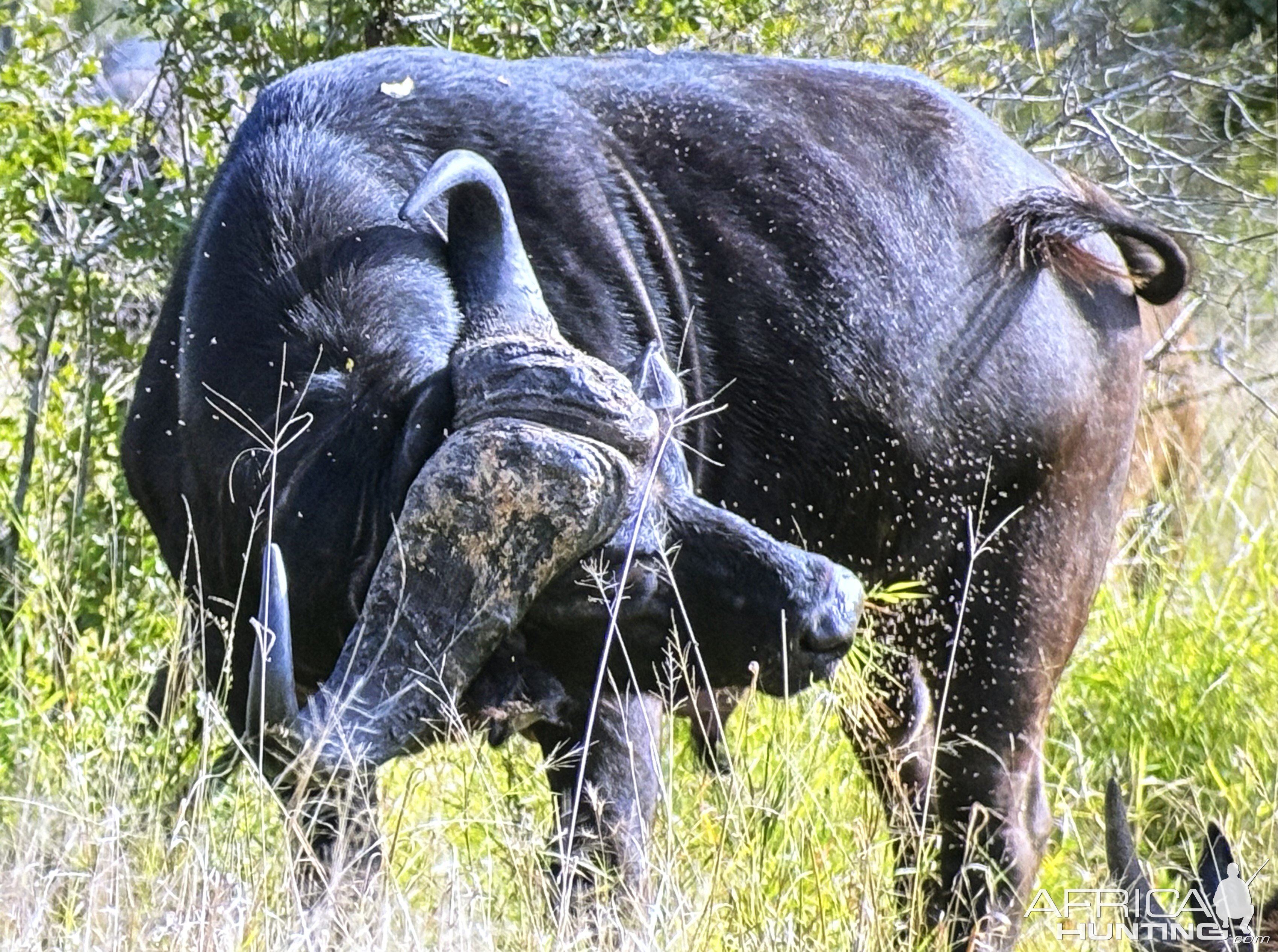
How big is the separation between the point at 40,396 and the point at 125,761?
68.4 inches

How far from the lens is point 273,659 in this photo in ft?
9.52

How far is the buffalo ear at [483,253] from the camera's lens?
10.6 ft

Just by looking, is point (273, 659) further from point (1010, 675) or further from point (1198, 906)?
point (1010, 675)

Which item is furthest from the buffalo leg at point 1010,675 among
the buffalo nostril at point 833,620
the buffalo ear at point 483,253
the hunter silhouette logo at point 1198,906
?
the buffalo ear at point 483,253

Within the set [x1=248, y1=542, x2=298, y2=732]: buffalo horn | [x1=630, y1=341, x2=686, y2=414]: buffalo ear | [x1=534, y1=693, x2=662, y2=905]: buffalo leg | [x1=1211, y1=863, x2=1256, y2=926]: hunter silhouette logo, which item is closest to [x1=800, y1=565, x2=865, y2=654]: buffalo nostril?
[x1=630, y1=341, x2=686, y2=414]: buffalo ear

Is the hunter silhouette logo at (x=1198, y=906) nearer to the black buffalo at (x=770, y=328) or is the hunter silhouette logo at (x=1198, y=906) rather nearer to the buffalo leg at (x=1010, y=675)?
the black buffalo at (x=770, y=328)

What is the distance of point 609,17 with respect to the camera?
5.57m

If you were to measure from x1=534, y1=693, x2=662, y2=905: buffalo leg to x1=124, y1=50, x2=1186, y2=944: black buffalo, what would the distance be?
15 mm

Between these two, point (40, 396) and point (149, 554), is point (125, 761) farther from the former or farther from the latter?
point (40, 396)

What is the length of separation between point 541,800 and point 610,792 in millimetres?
664

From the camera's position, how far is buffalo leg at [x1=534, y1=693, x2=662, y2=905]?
3631 mm

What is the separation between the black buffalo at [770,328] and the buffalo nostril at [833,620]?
353 millimetres

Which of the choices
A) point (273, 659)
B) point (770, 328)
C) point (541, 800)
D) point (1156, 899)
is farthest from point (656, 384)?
point (541, 800)

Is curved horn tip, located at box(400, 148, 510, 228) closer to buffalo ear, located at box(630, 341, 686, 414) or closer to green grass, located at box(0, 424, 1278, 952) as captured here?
buffalo ear, located at box(630, 341, 686, 414)
